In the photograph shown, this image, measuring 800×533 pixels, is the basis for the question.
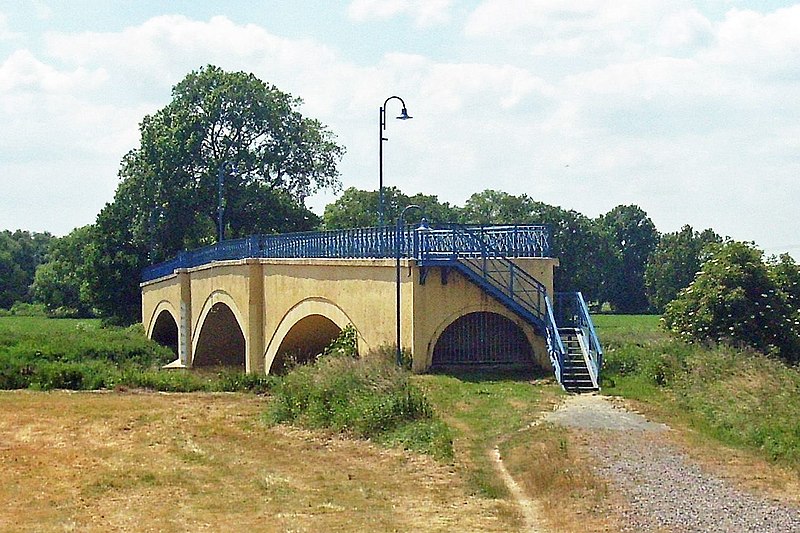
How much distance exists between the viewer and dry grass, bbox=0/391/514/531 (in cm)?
1220

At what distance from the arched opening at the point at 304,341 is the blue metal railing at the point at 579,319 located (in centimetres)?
704

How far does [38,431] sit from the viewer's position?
20.4 m

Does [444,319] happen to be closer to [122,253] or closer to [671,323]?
[671,323]

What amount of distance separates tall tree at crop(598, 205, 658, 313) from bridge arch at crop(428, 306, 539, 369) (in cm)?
4511

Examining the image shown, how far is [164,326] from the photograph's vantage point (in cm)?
5056

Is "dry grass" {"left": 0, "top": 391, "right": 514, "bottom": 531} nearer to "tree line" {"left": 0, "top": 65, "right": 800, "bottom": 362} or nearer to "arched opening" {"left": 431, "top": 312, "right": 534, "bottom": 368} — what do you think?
"arched opening" {"left": 431, "top": 312, "right": 534, "bottom": 368}

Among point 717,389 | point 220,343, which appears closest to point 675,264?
point 220,343

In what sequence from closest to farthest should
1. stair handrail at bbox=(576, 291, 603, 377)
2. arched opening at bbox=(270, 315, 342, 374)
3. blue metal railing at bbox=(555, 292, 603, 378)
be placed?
stair handrail at bbox=(576, 291, 603, 377) < blue metal railing at bbox=(555, 292, 603, 378) < arched opening at bbox=(270, 315, 342, 374)

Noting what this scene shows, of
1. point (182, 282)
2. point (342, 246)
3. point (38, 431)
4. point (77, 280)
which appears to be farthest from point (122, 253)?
point (38, 431)

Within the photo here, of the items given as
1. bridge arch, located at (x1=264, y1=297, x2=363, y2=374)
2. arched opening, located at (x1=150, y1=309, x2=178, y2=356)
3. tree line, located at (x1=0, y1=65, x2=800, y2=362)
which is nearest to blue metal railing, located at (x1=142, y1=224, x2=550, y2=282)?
bridge arch, located at (x1=264, y1=297, x2=363, y2=374)

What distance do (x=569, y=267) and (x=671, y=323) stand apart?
33.0 meters

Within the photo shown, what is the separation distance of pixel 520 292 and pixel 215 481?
9.17m

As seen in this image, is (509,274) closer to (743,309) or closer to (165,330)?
(743,309)

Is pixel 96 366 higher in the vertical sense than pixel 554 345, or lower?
lower
